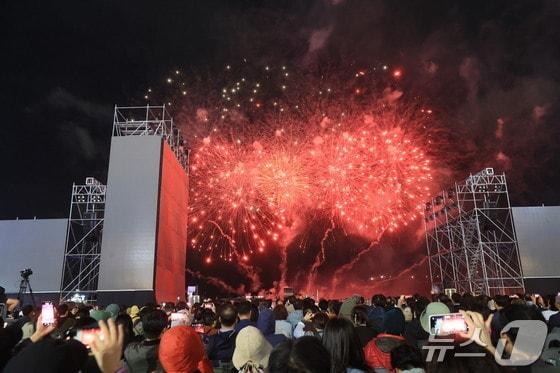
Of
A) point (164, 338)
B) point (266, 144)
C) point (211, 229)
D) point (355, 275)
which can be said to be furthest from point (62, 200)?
point (164, 338)

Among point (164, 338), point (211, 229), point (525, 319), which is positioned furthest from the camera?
point (211, 229)

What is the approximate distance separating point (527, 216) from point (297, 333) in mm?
23840

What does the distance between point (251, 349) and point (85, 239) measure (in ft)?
86.4

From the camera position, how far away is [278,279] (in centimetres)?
3903

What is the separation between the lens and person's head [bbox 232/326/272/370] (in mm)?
3842

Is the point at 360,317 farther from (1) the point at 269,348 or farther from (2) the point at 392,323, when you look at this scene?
(1) the point at 269,348

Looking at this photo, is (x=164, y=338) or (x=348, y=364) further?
(x=164, y=338)

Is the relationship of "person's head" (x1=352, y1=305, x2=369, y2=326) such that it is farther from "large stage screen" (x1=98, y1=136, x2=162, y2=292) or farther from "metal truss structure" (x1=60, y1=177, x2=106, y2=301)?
"metal truss structure" (x1=60, y1=177, x2=106, y2=301)

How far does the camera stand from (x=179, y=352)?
3316 mm

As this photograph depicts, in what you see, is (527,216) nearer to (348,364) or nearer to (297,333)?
(297,333)

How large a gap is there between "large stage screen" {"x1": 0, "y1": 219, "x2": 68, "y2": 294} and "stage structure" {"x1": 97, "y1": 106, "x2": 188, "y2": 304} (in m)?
6.64

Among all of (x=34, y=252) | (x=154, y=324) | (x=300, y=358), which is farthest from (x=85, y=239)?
(x=300, y=358)

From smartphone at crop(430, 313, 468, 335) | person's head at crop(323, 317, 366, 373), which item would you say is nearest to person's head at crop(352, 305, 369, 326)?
smartphone at crop(430, 313, 468, 335)

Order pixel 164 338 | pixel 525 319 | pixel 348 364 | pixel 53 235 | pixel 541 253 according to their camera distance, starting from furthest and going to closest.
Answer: pixel 53 235, pixel 541 253, pixel 525 319, pixel 164 338, pixel 348 364
